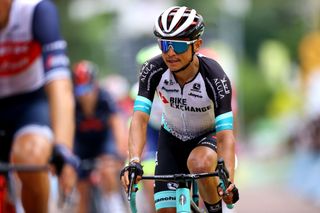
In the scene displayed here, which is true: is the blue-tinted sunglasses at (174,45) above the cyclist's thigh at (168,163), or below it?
above

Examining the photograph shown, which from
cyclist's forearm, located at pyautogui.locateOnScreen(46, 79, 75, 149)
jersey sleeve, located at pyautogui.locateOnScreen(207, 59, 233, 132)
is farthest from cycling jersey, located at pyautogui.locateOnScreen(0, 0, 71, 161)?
→ jersey sleeve, located at pyautogui.locateOnScreen(207, 59, 233, 132)

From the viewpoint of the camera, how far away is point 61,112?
25.1 feet

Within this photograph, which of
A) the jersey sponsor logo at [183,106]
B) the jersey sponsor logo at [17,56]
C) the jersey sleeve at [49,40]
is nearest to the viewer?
the jersey sponsor logo at [183,106]

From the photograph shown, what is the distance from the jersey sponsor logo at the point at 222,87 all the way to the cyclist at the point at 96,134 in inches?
247

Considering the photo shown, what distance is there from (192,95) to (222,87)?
0.29 m

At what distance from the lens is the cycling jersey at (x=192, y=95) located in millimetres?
7508

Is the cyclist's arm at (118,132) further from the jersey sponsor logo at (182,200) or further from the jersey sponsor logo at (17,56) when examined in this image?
the jersey sponsor logo at (182,200)

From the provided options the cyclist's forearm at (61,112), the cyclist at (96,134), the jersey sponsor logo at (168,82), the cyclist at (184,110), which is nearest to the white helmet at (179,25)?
the cyclist at (184,110)

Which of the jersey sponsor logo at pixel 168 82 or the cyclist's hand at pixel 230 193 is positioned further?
the jersey sponsor logo at pixel 168 82

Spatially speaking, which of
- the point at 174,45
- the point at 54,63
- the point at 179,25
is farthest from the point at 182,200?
the point at 54,63

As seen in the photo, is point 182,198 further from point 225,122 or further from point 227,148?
point 225,122

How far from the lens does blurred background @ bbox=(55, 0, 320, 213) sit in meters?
21.3

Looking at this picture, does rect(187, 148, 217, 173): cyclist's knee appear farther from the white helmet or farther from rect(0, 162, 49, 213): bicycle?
rect(0, 162, 49, 213): bicycle

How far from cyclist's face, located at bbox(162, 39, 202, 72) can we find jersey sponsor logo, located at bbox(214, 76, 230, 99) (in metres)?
0.25
